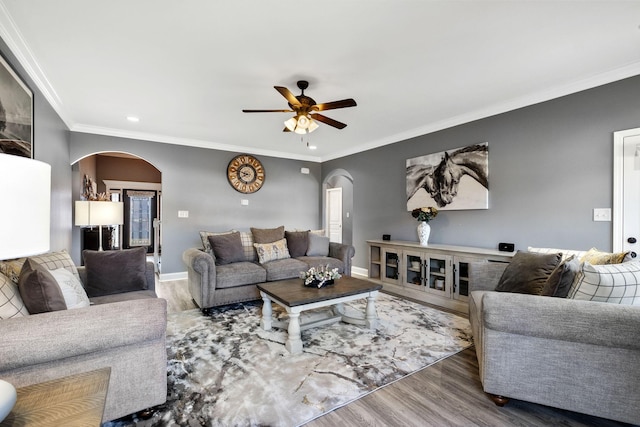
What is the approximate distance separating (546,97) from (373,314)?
2.96 metres

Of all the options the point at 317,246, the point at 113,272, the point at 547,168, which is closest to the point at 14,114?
the point at 113,272

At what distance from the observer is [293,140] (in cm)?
513

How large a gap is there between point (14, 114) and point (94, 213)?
69.4 inches

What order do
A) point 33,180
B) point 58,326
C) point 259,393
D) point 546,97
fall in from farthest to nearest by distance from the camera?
point 546,97
point 259,393
point 58,326
point 33,180

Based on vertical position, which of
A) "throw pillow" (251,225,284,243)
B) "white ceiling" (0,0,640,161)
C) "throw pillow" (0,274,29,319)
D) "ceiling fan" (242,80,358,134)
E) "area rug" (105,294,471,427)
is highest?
"white ceiling" (0,0,640,161)

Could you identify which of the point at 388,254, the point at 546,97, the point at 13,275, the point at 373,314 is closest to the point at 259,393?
the point at 373,314

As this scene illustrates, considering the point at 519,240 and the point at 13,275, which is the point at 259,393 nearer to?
the point at 13,275

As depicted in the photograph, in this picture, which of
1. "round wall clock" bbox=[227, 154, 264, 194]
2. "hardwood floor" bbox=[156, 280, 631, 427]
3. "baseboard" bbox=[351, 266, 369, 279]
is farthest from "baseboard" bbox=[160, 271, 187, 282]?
"hardwood floor" bbox=[156, 280, 631, 427]

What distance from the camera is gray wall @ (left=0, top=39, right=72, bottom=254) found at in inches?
105

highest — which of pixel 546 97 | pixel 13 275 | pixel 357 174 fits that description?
pixel 546 97

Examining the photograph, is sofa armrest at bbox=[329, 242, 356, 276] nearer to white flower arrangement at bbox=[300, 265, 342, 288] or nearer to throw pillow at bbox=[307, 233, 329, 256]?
throw pillow at bbox=[307, 233, 329, 256]

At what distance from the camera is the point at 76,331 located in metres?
1.34

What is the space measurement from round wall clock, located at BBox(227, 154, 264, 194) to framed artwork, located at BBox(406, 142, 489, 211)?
9.48 ft

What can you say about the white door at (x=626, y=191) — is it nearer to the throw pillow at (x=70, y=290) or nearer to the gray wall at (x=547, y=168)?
the gray wall at (x=547, y=168)
